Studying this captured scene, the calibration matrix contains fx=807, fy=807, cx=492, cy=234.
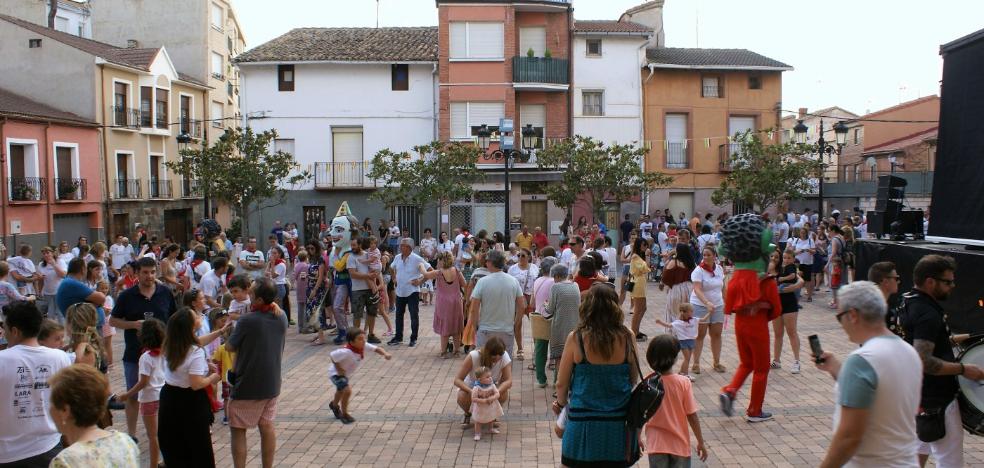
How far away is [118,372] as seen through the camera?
1085 cm

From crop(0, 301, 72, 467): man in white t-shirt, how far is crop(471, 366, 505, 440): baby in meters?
3.64

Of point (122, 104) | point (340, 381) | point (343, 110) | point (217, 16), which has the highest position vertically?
point (217, 16)

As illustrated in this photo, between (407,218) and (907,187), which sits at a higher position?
(907,187)

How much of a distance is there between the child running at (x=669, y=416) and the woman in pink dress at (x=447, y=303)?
623 centimetres

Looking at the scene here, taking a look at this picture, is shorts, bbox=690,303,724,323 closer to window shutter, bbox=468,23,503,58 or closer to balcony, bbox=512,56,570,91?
balcony, bbox=512,56,570,91

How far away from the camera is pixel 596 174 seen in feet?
87.4

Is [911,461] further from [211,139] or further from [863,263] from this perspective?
[211,139]

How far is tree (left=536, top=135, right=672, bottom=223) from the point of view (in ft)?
87.0

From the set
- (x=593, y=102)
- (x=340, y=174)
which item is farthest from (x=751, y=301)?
(x=340, y=174)

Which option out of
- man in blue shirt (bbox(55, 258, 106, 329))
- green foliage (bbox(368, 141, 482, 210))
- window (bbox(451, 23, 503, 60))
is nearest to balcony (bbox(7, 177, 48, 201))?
green foliage (bbox(368, 141, 482, 210))

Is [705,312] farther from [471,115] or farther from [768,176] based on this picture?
[471,115]

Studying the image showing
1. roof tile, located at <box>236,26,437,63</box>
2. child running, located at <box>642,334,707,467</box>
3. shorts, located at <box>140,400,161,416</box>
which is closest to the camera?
child running, located at <box>642,334,707,467</box>

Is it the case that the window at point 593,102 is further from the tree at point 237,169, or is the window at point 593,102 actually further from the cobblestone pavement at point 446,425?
the cobblestone pavement at point 446,425

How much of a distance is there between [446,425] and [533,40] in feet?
84.6
